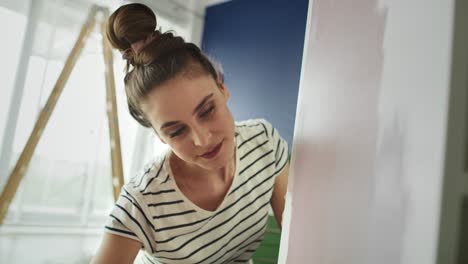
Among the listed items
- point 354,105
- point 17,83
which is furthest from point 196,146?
point 17,83

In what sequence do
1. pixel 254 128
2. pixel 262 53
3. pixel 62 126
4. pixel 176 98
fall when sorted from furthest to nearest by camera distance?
pixel 262 53 → pixel 62 126 → pixel 254 128 → pixel 176 98

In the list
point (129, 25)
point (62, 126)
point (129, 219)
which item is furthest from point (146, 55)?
point (62, 126)

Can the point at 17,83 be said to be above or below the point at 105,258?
above

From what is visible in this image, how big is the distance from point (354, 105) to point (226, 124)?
15.2 inches

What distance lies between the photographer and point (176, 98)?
564 millimetres

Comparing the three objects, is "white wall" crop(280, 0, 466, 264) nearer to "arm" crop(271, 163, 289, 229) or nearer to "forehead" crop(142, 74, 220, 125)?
"forehead" crop(142, 74, 220, 125)

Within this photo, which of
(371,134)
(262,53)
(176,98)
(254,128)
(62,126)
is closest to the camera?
(371,134)

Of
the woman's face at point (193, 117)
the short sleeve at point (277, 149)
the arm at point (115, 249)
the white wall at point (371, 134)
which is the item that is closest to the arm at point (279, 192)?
the short sleeve at point (277, 149)

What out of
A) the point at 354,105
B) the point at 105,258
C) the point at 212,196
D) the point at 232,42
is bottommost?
the point at 105,258

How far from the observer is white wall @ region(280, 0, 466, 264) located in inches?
7.8

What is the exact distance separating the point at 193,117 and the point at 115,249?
0.26 metres

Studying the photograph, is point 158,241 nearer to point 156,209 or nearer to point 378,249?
point 156,209

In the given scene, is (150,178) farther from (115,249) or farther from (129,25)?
(129,25)

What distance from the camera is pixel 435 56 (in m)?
0.20
